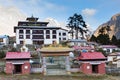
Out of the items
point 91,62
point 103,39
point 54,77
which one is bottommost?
point 54,77

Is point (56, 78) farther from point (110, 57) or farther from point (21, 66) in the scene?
point (110, 57)

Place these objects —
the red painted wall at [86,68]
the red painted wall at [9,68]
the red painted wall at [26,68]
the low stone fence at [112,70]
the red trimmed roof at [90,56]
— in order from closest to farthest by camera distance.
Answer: the red painted wall at [9,68]
the red painted wall at [26,68]
the red painted wall at [86,68]
the red trimmed roof at [90,56]
the low stone fence at [112,70]

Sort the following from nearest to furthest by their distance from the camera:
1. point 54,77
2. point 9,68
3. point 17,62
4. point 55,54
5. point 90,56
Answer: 1. point 54,77
2. point 9,68
3. point 17,62
4. point 55,54
5. point 90,56

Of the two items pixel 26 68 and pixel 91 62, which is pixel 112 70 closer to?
pixel 91 62

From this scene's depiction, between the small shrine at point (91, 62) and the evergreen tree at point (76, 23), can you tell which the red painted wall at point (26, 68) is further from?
the evergreen tree at point (76, 23)

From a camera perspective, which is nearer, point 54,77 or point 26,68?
point 54,77

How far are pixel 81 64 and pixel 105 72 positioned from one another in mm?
3361

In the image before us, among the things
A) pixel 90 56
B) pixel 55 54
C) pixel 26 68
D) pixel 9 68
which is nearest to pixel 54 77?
pixel 55 54

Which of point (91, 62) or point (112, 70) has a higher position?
point (91, 62)

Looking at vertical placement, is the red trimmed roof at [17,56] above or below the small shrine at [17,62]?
above

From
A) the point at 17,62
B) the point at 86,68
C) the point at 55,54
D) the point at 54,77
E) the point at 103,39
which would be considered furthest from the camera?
the point at 103,39

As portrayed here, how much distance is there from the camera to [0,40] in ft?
236

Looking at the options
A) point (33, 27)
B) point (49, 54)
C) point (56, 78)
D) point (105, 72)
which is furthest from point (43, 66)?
point (33, 27)

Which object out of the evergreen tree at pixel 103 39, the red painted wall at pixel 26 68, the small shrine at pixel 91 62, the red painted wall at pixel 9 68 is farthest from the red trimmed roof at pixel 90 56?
the evergreen tree at pixel 103 39
